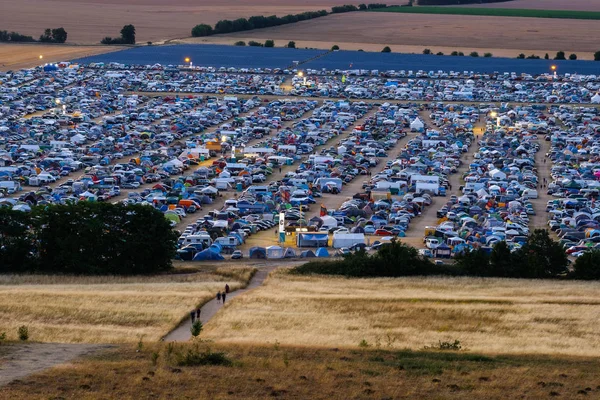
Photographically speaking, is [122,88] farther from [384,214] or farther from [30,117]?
[384,214]

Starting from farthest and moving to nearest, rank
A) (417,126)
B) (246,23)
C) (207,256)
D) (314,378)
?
1. (246,23)
2. (417,126)
3. (207,256)
4. (314,378)

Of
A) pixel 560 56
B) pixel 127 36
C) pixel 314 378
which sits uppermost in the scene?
pixel 127 36

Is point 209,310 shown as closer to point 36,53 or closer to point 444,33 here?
point 36,53

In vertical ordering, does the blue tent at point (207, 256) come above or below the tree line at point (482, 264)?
below

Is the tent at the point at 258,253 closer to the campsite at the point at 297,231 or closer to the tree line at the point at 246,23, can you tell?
the campsite at the point at 297,231

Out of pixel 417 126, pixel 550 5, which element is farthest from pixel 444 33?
pixel 417 126

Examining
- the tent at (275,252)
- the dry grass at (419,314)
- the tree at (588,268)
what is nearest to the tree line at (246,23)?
the tent at (275,252)
